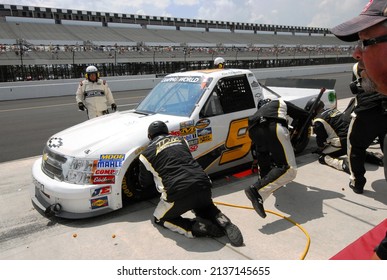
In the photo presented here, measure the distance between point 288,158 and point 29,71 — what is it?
2069 centimetres

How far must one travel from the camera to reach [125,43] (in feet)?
143

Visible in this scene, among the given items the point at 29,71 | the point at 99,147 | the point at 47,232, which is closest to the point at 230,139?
→ the point at 99,147

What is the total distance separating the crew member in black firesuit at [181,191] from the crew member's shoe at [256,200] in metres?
0.42

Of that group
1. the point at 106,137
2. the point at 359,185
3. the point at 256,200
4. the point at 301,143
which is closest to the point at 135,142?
the point at 106,137

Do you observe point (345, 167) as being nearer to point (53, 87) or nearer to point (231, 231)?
point (231, 231)

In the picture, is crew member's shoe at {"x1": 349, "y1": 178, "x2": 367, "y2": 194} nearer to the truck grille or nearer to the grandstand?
the truck grille

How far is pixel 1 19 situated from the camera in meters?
41.1

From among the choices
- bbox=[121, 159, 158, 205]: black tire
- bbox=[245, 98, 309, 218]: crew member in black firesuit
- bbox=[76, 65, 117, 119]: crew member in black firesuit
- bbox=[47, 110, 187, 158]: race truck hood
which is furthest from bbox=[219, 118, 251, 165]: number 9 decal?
bbox=[76, 65, 117, 119]: crew member in black firesuit

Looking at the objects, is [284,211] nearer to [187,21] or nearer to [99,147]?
[99,147]

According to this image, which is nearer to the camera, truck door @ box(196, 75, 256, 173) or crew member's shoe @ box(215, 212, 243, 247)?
crew member's shoe @ box(215, 212, 243, 247)

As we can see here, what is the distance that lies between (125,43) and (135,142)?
4263 centimetres

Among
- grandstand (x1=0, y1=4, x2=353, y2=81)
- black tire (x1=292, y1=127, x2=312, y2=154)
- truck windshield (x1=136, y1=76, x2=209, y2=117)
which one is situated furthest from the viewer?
grandstand (x1=0, y1=4, x2=353, y2=81)

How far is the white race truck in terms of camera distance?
11.8ft

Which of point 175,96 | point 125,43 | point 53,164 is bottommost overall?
point 53,164
